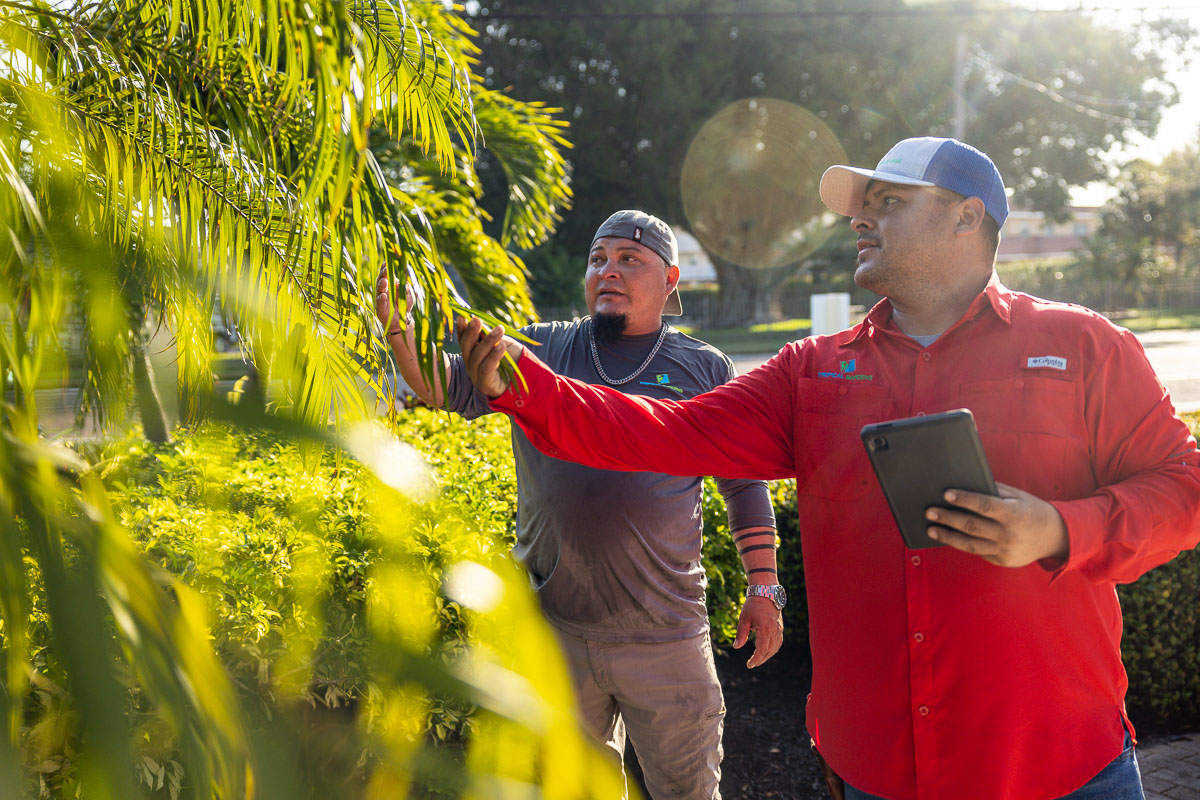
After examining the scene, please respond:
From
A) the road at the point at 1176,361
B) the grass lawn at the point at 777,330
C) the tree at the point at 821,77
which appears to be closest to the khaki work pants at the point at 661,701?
the road at the point at 1176,361

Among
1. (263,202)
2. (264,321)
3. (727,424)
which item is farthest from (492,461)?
(264,321)

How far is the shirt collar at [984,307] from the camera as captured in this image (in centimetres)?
201

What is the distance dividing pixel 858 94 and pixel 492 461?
2440 cm

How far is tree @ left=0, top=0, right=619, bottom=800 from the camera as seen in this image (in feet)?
1.35

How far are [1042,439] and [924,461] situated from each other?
1.26 ft

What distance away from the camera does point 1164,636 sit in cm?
431

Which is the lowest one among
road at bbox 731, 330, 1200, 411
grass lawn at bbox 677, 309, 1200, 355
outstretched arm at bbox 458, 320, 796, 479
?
grass lawn at bbox 677, 309, 1200, 355

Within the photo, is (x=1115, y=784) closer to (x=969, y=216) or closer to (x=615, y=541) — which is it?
(x=969, y=216)

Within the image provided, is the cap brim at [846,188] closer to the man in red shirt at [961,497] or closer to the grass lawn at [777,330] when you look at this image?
the man in red shirt at [961,497]

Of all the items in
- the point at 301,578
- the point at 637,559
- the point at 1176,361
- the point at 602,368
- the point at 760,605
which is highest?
the point at 301,578

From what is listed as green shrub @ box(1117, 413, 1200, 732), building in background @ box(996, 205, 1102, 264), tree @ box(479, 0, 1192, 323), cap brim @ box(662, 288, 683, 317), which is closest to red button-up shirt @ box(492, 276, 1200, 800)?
cap brim @ box(662, 288, 683, 317)

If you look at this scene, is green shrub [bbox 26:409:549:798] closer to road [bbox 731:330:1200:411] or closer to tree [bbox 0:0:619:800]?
tree [bbox 0:0:619:800]

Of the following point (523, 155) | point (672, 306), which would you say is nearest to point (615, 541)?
point (672, 306)

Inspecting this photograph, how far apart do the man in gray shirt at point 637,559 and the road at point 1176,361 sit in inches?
315
